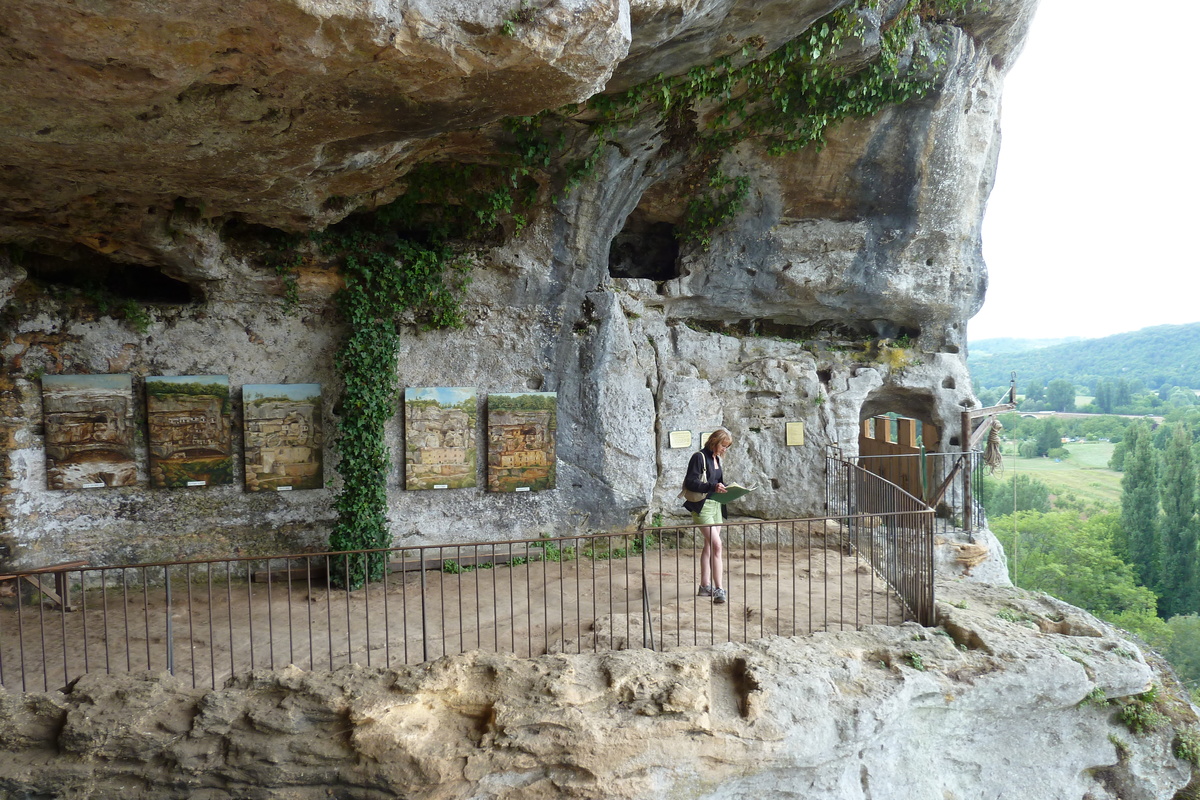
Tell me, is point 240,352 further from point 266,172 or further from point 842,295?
point 842,295

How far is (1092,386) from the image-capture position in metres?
49.1

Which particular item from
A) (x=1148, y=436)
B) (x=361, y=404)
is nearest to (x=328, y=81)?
(x=361, y=404)

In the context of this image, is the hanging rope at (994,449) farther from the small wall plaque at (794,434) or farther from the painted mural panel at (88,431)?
the painted mural panel at (88,431)

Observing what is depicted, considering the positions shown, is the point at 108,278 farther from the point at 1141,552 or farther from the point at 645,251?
the point at 1141,552

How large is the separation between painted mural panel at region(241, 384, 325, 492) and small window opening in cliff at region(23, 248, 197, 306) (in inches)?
59.7

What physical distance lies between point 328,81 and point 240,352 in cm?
484

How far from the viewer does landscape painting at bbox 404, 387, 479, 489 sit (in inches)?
347

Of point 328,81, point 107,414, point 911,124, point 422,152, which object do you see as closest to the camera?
point 328,81

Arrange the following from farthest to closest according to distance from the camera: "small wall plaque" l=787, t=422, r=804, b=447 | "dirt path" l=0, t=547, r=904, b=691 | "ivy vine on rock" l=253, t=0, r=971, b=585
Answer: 1. "small wall plaque" l=787, t=422, r=804, b=447
2. "ivy vine on rock" l=253, t=0, r=971, b=585
3. "dirt path" l=0, t=547, r=904, b=691

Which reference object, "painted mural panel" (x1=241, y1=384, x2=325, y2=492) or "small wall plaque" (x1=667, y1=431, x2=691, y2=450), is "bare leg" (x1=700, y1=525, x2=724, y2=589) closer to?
"small wall plaque" (x1=667, y1=431, x2=691, y2=450)

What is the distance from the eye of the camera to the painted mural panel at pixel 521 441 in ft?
30.0

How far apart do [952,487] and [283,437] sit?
10.7 metres

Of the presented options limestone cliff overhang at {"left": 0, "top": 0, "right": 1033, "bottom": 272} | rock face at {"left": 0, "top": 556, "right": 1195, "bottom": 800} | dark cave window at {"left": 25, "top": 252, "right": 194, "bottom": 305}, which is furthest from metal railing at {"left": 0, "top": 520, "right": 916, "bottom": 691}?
dark cave window at {"left": 25, "top": 252, "right": 194, "bottom": 305}

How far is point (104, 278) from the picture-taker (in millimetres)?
8148
